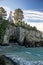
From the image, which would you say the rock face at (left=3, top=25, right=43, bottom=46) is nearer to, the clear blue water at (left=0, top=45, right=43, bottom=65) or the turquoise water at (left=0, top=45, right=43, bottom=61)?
the turquoise water at (left=0, top=45, right=43, bottom=61)

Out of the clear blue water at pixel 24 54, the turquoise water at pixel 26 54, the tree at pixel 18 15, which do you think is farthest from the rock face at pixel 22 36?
the clear blue water at pixel 24 54

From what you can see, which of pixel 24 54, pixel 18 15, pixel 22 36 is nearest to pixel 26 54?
pixel 24 54

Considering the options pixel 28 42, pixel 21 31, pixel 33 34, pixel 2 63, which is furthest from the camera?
pixel 33 34

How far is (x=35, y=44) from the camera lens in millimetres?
53750

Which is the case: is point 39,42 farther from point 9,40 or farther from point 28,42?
point 9,40

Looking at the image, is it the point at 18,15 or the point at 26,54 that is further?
the point at 18,15

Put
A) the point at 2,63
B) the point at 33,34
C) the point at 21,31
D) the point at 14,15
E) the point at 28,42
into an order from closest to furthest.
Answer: the point at 2,63 < the point at 28,42 < the point at 21,31 < the point at 33,34 < the point at 14,15

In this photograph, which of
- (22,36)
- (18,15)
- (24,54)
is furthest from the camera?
(18,15)

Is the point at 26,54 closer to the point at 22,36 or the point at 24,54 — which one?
the point at 24,54

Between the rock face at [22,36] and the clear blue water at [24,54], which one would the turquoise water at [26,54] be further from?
the rock face at [22,36]

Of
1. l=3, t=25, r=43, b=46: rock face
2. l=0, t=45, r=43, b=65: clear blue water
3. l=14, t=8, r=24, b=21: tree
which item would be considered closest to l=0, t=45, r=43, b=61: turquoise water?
l=0, t=45, r=43, b=65: clear blue water

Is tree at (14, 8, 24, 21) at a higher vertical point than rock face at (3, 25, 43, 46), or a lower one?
higher

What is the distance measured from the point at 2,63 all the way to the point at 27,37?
41.0 meters

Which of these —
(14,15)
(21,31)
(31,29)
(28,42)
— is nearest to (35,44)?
(28,42)
